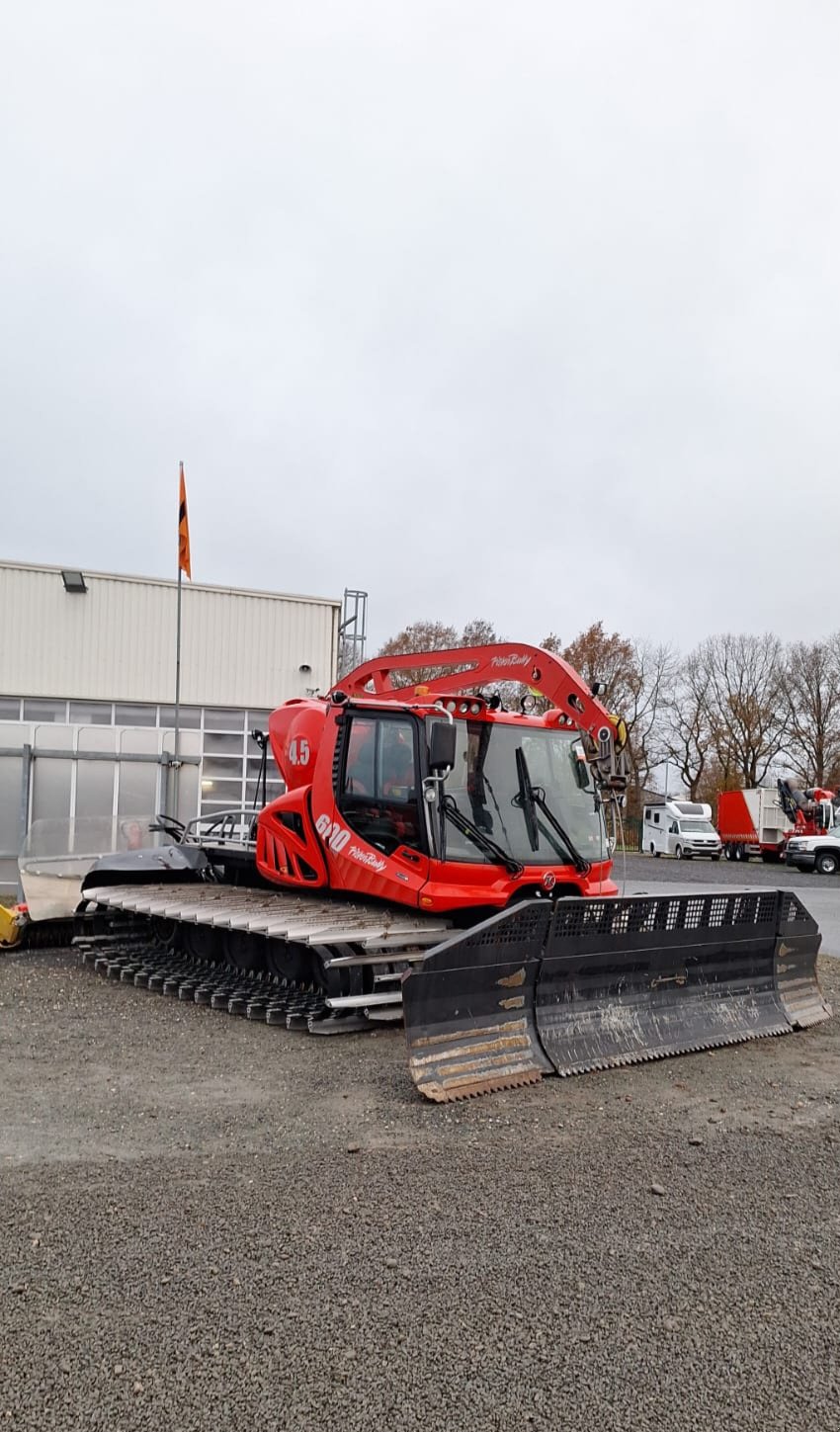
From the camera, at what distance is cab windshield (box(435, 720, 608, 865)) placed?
799cm

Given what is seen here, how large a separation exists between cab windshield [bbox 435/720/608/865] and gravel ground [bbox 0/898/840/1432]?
81.4 inches

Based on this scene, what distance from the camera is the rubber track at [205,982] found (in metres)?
7.49

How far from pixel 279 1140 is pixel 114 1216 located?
3.56ft

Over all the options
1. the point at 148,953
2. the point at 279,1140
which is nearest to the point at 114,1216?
the point at 279,1140

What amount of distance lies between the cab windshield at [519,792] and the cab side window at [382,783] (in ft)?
1.03

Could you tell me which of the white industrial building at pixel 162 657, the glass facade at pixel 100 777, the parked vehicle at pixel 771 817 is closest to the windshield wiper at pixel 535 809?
the glass facade at pixel 100 777

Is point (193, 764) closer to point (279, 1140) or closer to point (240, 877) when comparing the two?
point (240, 877)

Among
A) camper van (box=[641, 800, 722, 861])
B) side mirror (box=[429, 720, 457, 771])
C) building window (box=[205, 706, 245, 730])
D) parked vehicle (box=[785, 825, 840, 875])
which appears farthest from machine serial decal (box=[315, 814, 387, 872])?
camper van (box=[641, 800, 722, 861])

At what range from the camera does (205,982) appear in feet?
28.1

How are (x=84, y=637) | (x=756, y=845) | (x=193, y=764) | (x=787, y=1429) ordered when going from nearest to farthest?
(x=787, y=1429), (x=193, y=764), (x=84, y=637), (x=756, y=845)

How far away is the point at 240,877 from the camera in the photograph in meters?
10.5

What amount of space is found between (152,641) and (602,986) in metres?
15.5

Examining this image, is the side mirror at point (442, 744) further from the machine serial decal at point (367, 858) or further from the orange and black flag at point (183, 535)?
the orange and black flag at point (183, 535)

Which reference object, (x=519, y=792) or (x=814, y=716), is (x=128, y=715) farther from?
(x=814, y=716)
